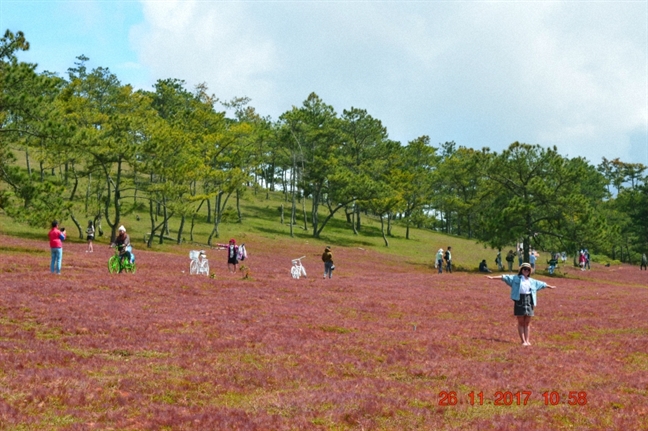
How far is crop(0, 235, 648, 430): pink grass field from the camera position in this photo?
11.0 m

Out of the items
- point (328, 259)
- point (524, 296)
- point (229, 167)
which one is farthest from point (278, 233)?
point (524, 296)

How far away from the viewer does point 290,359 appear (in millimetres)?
16219

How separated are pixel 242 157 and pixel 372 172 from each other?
28.9 m

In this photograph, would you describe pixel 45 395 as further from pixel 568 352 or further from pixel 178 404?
pixel 568 352

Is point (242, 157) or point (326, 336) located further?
point (242, 157)

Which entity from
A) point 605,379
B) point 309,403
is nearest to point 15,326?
point 309,403

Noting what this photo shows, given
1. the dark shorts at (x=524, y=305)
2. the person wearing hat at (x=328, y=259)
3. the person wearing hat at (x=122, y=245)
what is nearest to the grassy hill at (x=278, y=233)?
the person wearing hat at (x=328, y=259)

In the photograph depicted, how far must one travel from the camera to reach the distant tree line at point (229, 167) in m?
39.7

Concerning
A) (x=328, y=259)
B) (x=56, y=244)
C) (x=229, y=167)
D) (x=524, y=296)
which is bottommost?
(x=524, y=296)

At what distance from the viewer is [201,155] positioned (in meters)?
70.6

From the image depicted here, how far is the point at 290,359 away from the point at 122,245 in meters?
18.9
